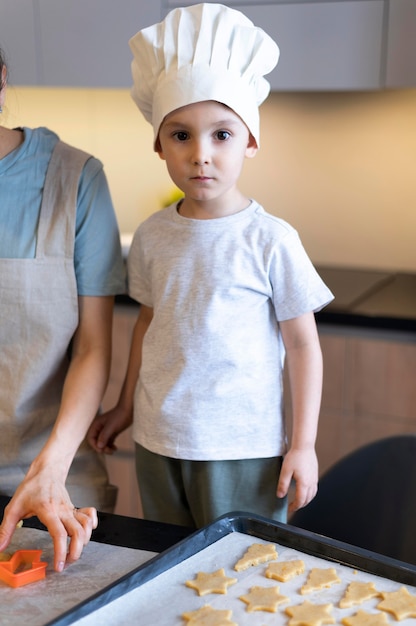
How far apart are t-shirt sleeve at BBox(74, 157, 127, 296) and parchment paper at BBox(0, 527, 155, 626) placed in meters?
0.41

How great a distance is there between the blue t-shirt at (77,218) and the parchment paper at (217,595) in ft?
1.60

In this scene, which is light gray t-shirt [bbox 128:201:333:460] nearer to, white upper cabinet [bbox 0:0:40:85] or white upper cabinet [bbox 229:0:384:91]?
white upper cabinet [bbox 229:0:384:91]

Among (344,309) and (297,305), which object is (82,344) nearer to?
(297,305)

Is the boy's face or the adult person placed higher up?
the boy's face

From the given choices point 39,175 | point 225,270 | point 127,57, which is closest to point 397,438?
point 225,270

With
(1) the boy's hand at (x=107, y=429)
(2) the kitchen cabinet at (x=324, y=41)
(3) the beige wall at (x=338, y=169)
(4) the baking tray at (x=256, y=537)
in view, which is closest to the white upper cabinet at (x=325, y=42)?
(2) the kitchen cabinet at (x=324, y=41)

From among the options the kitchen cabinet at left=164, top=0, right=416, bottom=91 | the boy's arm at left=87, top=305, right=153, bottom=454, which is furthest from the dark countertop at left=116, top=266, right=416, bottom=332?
the boy's arm at left=87, top=305, right=153, bottom=454

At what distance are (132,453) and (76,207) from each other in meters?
1.32

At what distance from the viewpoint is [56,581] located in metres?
0.96

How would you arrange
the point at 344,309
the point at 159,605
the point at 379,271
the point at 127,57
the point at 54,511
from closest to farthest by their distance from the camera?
the point at 159,605, the point at 54,511, the point at 344,309, the point at 127,57, the point at 379,271

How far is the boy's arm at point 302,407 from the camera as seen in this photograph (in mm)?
1281

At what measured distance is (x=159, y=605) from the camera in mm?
917

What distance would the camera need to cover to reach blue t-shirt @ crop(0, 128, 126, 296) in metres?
1.32

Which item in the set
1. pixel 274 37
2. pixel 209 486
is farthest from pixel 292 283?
pixel 274 37
